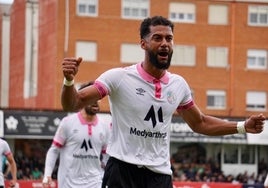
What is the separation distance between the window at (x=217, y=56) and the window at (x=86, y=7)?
8695 millimetres

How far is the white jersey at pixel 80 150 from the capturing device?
12.7m

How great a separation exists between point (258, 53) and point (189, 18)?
573cm

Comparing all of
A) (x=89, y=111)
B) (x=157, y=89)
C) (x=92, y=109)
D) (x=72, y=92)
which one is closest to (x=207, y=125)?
(x=157, y=89)

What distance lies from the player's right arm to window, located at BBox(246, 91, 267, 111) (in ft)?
181

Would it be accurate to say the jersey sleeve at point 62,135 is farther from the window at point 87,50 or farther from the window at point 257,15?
the window at point 257,15

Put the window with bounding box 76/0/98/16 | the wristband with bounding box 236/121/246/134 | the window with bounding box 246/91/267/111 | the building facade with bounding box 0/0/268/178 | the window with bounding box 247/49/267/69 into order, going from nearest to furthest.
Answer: the wristband with bounding box 236/121/246/134 → the building facade with bounding box 0/0/268/178 → the window with bounding box 76/0/98/16 → the window with bounding box 246/91/267/111 → the window with bounding box 247/49/267/69

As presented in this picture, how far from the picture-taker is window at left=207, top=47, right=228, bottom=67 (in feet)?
201

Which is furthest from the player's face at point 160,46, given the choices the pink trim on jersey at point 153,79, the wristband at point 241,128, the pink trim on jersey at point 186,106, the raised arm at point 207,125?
the wristband at point 241,128

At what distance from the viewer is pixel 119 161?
754 cm

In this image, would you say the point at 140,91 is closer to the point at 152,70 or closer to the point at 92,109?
the point at 152,70

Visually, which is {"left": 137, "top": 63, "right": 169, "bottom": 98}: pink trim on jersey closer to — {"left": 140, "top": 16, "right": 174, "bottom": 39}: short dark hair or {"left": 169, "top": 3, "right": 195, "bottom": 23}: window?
{"left": 140, "top": 16, "right": 174, "bottom": 39}: short dark hair

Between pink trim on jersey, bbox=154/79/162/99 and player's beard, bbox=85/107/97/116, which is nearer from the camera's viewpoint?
pink trim on jersey, bbox=154/79/162/99

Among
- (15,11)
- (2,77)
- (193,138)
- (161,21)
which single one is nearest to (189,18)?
(193,138)

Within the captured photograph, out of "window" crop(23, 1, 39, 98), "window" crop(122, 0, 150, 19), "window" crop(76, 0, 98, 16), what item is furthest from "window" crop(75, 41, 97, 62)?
"window" crop(23, 1, 39, 98)
